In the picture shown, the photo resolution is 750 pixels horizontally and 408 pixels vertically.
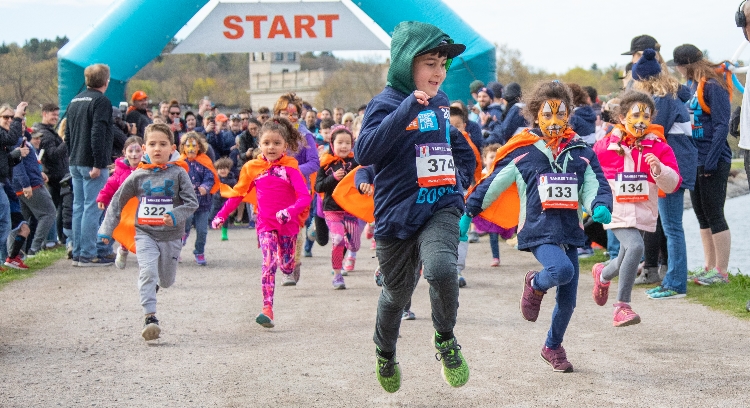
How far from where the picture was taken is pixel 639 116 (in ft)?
24.6

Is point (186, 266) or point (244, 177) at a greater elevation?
point (244, 177)

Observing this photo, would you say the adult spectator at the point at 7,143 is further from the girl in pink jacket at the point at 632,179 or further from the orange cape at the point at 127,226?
the girl in pink jacket at the point at 632,179

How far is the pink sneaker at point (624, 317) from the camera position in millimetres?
6727

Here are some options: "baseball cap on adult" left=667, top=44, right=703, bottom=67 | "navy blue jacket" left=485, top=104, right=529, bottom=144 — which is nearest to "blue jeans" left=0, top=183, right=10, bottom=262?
"navy blue jacket" left=485, top=104, right=529, bottom=144

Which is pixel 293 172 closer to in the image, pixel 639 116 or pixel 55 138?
pixel 639 116

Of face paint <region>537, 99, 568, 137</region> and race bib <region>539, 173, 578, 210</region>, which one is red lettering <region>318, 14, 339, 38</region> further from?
race bib <region>539, 173, 578, 210</region>

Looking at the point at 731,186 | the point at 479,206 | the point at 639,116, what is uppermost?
the point at 639,116

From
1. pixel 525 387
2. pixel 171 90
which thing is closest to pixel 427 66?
pixel 525 387

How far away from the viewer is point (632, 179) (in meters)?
7.63

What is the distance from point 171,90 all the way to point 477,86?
5861 cm

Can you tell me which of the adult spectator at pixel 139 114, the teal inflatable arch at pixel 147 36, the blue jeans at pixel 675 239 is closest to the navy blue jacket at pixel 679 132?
the blue jeans at pixel 675 239

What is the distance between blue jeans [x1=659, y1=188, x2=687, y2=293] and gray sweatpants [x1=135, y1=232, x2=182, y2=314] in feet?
14.7

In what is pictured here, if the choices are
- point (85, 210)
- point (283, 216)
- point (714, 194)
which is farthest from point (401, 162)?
point (85, 210)

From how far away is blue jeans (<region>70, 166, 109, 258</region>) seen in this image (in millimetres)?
11969
